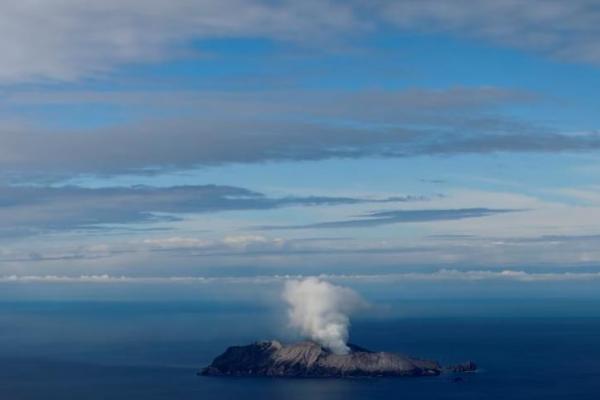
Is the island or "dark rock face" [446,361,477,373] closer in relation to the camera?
the island

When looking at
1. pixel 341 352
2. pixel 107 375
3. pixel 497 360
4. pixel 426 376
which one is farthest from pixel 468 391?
pixel 107 375

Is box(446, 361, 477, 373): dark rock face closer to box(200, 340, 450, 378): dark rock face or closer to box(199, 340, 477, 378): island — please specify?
box(199, 340, 477, 378): island

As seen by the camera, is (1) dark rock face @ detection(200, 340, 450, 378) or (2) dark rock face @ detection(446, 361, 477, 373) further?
(2) dark rock face @ detection(446, 361, 477, 373)

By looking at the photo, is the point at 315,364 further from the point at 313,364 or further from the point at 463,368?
the point at 463,368

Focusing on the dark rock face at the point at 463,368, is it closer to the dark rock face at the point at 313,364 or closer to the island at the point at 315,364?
the island at the point at 315,364

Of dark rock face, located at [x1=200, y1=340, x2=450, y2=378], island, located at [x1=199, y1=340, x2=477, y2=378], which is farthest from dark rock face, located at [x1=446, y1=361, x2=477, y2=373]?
dark rock face, located at [x1=200, y1=340, x2=450, y2=378]

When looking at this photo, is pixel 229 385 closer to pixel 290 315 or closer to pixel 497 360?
pixel 290 315

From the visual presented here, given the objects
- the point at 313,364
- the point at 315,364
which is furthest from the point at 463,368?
the point at 313,364
